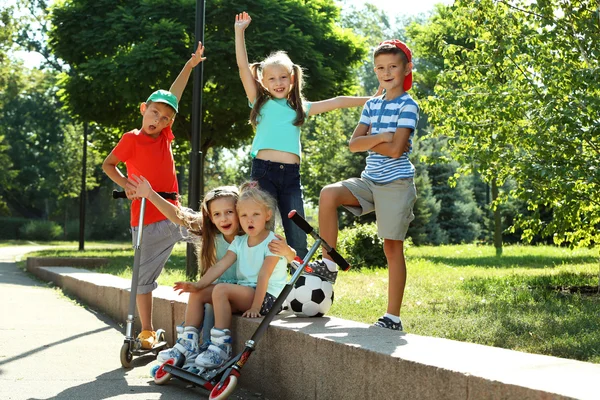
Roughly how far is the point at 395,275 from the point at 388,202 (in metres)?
0.46

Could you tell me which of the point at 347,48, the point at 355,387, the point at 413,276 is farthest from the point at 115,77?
the point at 355,387

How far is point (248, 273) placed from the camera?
5.15 meters

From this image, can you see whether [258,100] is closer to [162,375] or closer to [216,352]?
[216,352]

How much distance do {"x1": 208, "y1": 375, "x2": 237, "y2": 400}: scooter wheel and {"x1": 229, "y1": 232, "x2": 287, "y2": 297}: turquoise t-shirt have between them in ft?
3.15

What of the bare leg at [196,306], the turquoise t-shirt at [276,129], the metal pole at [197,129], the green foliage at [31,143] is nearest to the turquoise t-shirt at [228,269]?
the bare leg at [196,306]

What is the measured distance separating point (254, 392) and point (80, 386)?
3.47 ft

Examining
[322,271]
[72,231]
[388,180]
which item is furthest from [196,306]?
[72,231]

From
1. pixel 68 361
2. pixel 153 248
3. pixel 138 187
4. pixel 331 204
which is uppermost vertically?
pixel 138 187

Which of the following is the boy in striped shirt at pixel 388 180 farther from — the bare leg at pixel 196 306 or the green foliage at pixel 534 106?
the green foliage at pixel 534 106

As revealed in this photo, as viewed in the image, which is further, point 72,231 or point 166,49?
point 72,231

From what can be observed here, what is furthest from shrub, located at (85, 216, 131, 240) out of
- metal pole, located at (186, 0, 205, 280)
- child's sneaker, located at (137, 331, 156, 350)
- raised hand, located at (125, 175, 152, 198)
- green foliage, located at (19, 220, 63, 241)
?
raised hand, located at (125, 175, 152, 198)

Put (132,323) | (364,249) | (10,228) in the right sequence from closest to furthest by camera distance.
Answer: (132,323) < (364,249) < (10,228)

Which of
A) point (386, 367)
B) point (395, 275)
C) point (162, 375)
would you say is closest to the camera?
point (386, 367)

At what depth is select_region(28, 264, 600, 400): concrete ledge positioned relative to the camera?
3.01m
